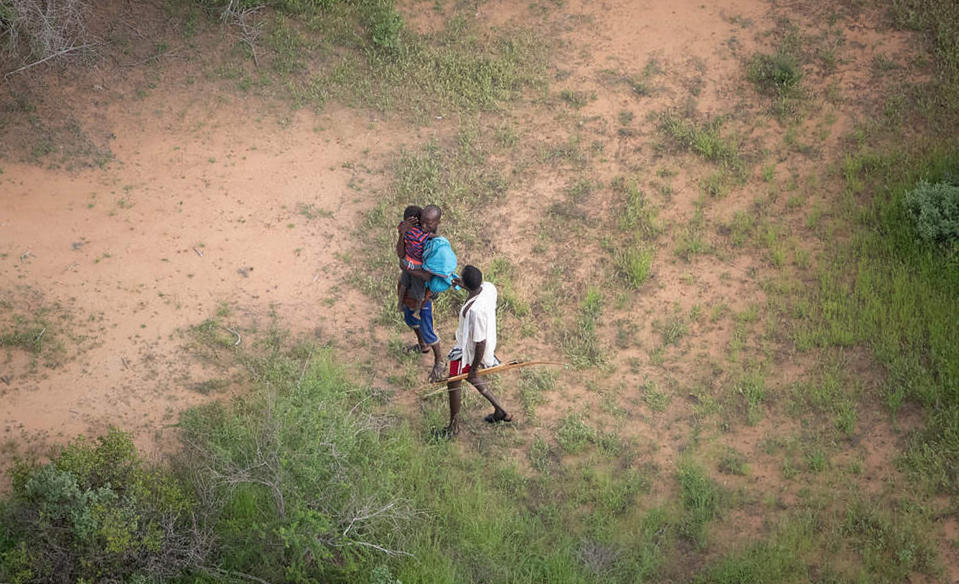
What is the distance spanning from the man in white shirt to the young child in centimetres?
46

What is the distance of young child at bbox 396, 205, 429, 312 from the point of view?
6949mm

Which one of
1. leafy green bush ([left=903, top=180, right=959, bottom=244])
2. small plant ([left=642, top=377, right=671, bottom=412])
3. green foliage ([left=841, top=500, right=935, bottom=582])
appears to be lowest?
green foliage ([left=841, top=500, right=935, bottom=582])

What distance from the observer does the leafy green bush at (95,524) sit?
18.1ft

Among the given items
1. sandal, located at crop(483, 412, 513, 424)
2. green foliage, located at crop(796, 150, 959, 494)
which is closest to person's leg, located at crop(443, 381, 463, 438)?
sandal, located at crop(483, 412, 513, 424)

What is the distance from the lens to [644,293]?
8.34 m

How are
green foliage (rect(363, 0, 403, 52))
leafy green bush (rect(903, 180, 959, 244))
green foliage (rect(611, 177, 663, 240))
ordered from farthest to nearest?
green foliage (rect(363, 0, 403, 52)), green foliage (rect(611, 177, 663, 240)), leafy green bush (rect(903, 180, 959, 244))

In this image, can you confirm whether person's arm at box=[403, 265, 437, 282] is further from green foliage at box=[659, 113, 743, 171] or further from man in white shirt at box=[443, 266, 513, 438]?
green foliage at box=[659, 113, 743, 171]

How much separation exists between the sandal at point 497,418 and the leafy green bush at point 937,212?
4202 mm

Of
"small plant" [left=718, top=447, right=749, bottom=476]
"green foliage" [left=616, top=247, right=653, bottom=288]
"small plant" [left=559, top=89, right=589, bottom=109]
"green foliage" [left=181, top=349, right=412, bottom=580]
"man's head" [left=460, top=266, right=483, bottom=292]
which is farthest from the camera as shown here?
"small plant" [left=559, top=89, right=589, bottom=109]

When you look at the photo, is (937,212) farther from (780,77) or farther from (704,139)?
(780,77)

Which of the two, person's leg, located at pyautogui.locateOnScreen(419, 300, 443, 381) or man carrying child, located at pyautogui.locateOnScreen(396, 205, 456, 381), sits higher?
man carrying child, located at pyautogui.locateOnScreen(396, 205, 456, 381)

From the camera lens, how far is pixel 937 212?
26.7ft

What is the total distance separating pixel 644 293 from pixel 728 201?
62.7 inches

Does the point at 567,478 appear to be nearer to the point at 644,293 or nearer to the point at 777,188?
the point at 644,293
